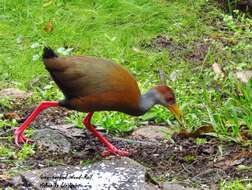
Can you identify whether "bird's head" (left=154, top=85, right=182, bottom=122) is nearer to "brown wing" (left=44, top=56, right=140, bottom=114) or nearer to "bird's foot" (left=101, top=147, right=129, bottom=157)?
"brown wing" (left=44, top=56, right=140, bottom=114)

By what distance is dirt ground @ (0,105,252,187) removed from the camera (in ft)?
18.3

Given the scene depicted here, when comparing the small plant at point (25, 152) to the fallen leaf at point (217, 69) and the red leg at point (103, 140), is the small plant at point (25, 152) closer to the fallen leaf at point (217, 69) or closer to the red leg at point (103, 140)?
the red leg at point (103, 140)

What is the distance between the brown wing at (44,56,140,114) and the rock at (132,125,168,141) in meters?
0.71

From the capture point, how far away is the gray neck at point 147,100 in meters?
5.93

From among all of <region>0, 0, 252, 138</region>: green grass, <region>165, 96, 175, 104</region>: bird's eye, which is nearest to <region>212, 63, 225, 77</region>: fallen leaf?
<region>0, 0, 252, 138</region>: green grass

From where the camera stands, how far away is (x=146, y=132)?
21.6 ft

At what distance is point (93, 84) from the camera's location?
223 inches

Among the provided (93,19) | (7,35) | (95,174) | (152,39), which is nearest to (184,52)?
(152,39)

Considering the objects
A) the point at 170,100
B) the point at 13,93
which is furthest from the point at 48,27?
the point at 170,100

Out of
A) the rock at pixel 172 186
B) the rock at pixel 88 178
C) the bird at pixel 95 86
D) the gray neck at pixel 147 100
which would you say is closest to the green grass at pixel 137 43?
the gray neck at pixel 147 100

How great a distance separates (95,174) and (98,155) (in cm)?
64

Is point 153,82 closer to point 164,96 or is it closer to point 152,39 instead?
point 152,39

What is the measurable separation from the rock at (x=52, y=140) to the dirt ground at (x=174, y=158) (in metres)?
0.06

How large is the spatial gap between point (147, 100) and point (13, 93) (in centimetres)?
190
